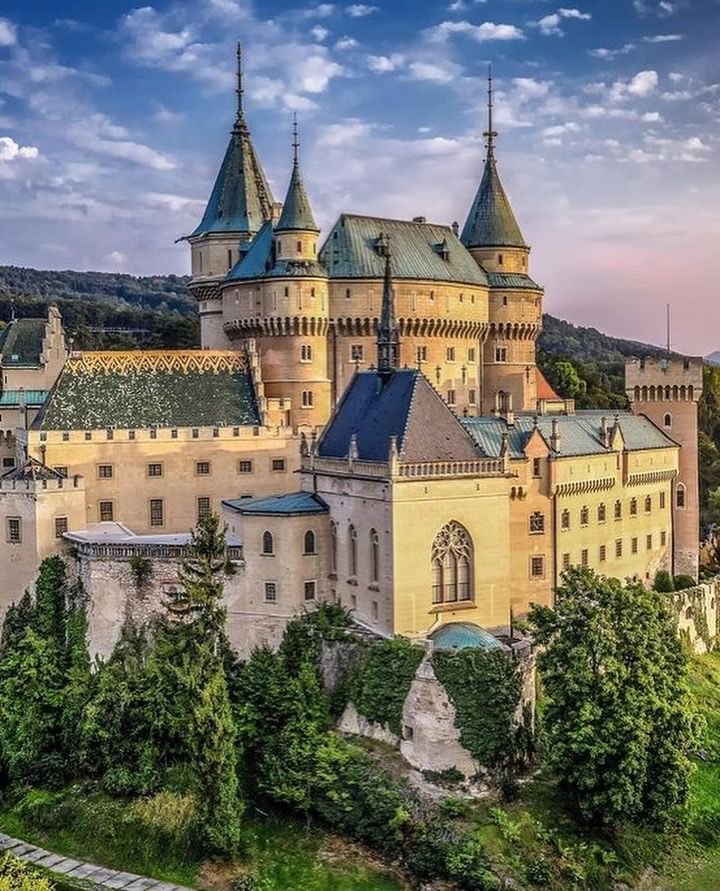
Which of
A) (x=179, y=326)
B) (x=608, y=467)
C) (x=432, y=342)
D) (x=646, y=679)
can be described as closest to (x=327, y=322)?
(x=432, y=342)

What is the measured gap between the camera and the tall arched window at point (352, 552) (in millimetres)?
45594

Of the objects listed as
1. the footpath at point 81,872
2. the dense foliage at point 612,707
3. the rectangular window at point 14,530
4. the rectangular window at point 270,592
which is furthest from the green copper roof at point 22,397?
the dense foliage at point 612,707

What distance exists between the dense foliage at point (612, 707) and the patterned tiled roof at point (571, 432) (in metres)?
9.47

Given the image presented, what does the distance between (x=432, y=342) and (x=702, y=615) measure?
22.9m

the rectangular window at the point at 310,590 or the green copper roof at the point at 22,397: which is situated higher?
the green copper roof at the point at 22,397

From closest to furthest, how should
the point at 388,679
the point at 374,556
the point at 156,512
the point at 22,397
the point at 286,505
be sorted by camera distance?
the point at 388,679
the point at 374,556
the point at 286,505
the point at 156,512
the point at 22,397

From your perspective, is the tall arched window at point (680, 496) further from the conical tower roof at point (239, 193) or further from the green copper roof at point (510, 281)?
the conical tower roof at point (239, 193)

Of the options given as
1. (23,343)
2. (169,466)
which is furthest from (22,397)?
(169,466)

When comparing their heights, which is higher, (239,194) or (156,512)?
(239,194)

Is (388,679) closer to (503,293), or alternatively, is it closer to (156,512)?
(156,512)

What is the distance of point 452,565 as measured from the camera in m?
44.5

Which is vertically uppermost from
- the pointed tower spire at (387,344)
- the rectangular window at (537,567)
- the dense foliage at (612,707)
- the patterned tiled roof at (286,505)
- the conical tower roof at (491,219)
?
the conical tower roof at (491,219)

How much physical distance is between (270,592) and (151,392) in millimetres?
17095

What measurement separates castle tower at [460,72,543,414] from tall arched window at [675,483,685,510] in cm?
1185
